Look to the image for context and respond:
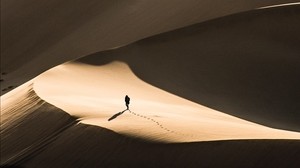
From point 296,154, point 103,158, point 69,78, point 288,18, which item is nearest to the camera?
point 296,154

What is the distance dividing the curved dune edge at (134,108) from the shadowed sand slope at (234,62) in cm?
47

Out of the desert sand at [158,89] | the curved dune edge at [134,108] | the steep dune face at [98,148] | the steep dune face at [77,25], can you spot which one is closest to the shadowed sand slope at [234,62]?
the desert sand at [158,89]

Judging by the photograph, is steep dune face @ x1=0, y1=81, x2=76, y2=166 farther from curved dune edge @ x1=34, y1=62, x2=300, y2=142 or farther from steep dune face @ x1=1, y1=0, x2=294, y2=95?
steep dune face @ x1=1, y1=0, x2=294, y2=95

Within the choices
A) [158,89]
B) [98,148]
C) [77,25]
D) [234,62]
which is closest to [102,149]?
[98,148]

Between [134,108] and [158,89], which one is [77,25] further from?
[134,108]

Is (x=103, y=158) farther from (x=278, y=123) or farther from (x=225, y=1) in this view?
(x=225, y=1)

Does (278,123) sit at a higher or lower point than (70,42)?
lower

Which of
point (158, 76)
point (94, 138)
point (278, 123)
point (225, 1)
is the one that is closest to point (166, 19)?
point (225, 1)

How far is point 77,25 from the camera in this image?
2420 centimetres

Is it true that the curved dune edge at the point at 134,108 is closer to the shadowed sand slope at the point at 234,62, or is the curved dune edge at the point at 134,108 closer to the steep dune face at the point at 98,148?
the steep dune face at the point at 98,148

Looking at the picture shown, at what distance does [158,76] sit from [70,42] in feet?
24.7

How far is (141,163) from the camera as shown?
31.2 feet

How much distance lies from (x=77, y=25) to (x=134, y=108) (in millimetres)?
12495

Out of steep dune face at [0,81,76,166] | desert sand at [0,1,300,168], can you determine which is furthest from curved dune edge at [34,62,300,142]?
steep dune face at [0,81,76,166]
